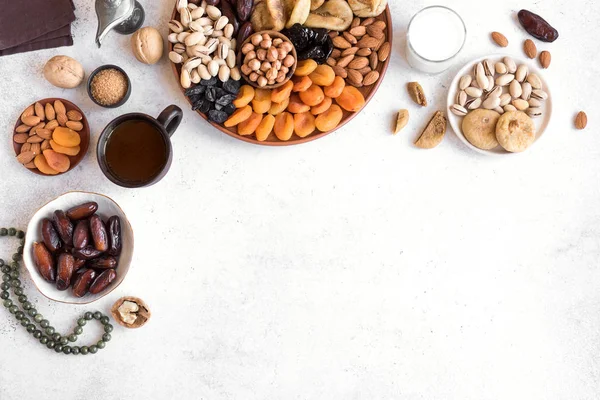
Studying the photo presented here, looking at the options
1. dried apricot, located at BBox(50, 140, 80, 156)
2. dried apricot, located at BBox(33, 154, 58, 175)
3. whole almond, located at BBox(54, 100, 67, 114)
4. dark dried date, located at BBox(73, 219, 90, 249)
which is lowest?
dark dried date, located at BBox(73, 219, 90, 249)

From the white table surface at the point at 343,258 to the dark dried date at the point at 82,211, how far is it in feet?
0.32

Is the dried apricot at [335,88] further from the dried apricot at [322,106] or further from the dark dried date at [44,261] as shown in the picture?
the dark dried date at [44,261]

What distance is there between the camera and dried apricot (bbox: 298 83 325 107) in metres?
1.33

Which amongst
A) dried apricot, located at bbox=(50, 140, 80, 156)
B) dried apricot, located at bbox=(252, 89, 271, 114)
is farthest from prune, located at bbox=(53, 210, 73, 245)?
dried apricot, located at bbox=(252, 89, 271, 114)

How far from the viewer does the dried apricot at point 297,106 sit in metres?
1.34

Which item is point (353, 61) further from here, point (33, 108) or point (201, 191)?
point (33, 108)

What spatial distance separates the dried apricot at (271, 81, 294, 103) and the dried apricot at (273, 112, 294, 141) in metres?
0.04

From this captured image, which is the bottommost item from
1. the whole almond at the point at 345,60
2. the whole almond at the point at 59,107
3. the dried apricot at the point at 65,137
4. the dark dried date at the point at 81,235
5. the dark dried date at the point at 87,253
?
the dark dried date at the point at 87,253

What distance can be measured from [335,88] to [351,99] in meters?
0.04

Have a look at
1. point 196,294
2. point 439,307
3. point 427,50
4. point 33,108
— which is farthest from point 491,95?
point 33,108

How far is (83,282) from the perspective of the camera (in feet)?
4.31

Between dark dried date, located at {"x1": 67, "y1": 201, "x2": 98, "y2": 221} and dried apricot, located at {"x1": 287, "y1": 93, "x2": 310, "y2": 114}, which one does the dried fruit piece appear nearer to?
dried apricot, located at {"x1": 287, "y1": 93, "x2": 310, "y2": 114}

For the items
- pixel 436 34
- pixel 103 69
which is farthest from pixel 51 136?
pixel 436 34

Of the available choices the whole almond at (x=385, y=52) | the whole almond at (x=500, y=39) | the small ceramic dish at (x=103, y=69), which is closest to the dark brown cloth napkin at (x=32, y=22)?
the small ceramic dish at (x=103, y=69)
